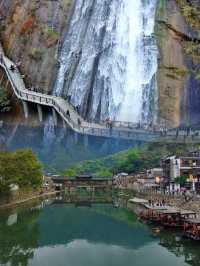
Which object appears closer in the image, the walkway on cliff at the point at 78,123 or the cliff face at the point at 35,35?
the walkway on cliff at the point at 78,123

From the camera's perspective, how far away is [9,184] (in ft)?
108

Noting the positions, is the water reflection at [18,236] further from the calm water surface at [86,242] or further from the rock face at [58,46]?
the rock face at [58,46]

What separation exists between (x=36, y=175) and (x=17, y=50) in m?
18.5

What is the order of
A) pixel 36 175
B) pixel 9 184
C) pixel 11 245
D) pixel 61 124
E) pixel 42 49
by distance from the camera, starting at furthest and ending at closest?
pixel 42 49 → pixel 61 124 → pixel 36 175 → pixel 9 184 → pixel 11 245

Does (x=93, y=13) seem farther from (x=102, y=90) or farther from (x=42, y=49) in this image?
(x=102, y=90)

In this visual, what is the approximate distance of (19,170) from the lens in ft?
116

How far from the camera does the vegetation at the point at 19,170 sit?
Answer: 108 feet

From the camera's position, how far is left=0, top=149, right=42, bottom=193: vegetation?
3301 cm

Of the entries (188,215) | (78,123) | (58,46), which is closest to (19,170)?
(78,123)

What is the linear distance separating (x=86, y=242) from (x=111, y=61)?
27261 mm

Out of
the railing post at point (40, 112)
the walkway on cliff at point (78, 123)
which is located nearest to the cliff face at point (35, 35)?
the walkway on cliff at point (78, 123)

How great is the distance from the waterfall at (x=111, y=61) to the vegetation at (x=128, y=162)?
362 cm

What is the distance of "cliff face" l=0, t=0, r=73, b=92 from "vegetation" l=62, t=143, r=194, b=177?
9.57 m

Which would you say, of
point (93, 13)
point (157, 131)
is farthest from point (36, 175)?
point (93, 13)
